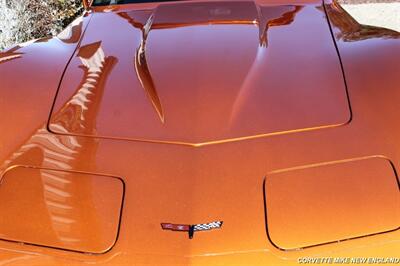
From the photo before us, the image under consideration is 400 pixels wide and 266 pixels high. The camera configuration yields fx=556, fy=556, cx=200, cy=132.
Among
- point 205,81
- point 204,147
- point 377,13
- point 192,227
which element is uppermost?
point 205,81

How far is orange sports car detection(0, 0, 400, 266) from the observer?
156 centimetres

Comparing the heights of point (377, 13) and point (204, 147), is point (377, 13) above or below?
below

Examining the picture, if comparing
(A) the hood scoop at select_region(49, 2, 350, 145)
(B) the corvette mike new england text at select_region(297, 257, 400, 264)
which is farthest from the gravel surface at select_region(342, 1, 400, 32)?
(B) the corvette mike new england text at select_region(297, 257, 400, 264)

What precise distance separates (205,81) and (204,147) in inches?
15.1

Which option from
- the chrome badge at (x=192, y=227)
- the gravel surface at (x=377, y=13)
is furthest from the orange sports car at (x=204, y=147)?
the gravel surface at (x=377, y=13)

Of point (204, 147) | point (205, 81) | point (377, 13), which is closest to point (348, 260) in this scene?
point (204, 147)

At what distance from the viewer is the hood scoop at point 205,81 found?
1941 mm

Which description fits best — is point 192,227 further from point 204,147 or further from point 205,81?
point 205,81

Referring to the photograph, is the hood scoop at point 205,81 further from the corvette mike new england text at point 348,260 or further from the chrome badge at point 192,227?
the corvette mike new england text at point 348,260

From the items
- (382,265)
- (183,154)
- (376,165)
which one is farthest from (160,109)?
(382,265)

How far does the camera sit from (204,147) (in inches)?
72.6

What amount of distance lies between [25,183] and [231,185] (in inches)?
26.2

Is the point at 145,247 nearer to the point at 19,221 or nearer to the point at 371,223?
the point at 19,221

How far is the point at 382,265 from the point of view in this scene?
1498 mm
